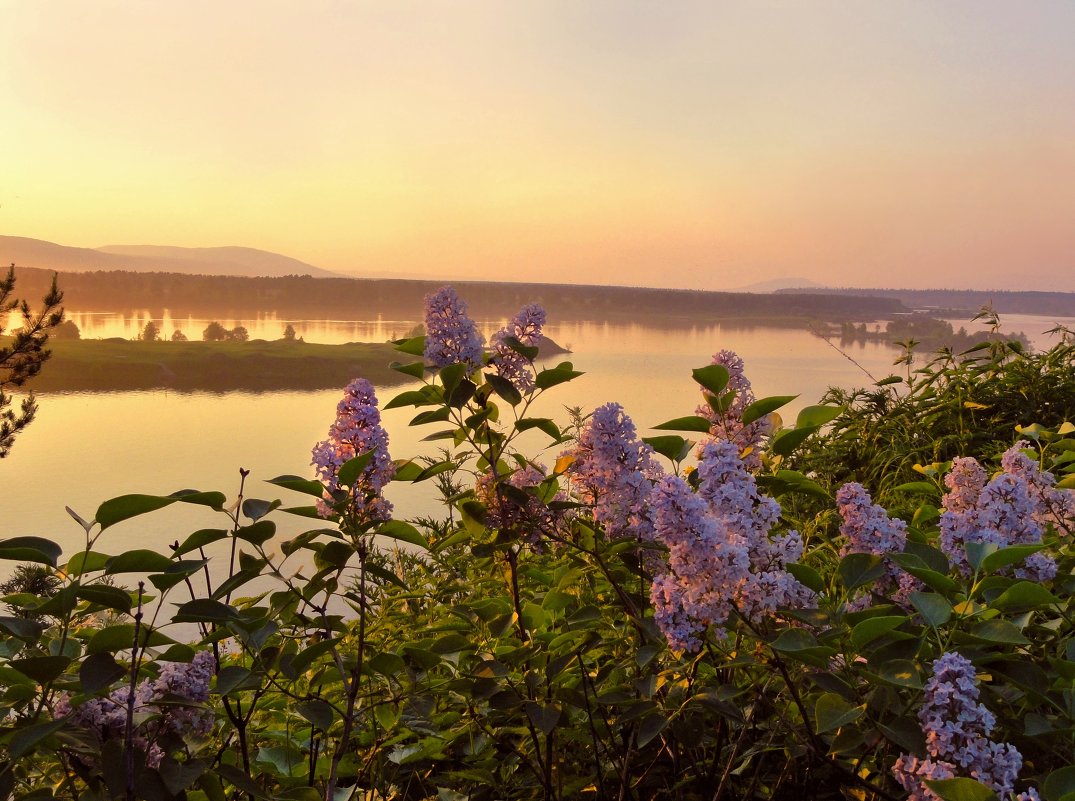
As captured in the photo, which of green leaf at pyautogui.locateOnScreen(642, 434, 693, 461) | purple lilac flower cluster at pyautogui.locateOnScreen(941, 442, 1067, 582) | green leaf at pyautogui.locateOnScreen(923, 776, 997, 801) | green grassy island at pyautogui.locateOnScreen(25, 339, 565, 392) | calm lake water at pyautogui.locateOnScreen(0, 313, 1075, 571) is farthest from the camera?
green grassy island at pyautogui.locateOnScreen(25, 339, 565, 392)

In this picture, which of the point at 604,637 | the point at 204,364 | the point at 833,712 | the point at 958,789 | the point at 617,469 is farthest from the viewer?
the point at 204,364

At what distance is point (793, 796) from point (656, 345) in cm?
625

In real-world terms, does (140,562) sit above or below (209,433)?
above

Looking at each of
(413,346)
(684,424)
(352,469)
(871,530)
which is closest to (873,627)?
(871,530)

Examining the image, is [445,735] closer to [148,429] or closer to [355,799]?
[355,799]

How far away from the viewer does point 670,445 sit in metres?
0.99

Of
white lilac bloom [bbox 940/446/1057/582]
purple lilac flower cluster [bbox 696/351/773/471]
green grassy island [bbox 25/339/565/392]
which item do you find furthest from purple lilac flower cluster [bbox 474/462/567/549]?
green grassy island [bbox 25/339/565/392]

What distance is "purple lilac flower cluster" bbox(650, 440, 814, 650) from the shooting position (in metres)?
0.71

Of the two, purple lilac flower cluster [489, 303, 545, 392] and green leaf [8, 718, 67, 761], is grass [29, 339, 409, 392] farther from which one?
green leaf [8, 718, 67, 761]

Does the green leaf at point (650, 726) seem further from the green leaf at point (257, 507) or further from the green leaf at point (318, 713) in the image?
the green leaf at point (257, 507)

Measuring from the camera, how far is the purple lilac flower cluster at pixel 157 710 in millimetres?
845

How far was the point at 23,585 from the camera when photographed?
3135mm

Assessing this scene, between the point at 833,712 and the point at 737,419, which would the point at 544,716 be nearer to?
the point at 833,712

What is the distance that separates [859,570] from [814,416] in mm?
305
